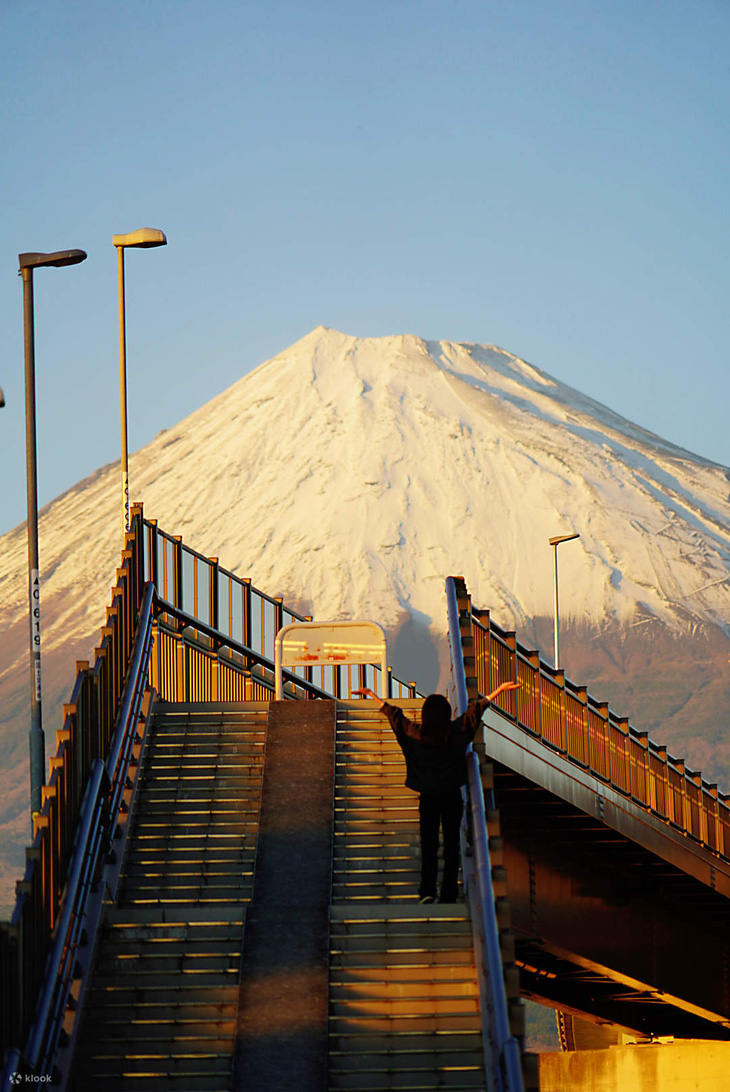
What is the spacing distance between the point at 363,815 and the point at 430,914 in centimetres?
172

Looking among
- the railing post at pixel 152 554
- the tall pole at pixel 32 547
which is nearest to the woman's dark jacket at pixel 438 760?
the tall pole at pixel 32 547

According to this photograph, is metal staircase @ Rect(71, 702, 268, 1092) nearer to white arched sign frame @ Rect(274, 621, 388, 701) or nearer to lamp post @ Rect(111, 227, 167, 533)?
white arched sign frame @ Rect(274, 621, 388, 701)

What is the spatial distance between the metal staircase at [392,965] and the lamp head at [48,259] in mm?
8303

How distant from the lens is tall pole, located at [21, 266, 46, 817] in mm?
16359

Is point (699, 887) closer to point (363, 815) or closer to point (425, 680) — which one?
point (363, 815)

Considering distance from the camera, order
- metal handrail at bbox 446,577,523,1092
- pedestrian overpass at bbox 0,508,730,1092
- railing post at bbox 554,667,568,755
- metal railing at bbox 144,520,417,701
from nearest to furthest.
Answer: metal handrail at bbox 446,577,523,1092, pedestrian overpass at bbox 0,508,730,1092, metal railing at bbox 144,520,417,701, railing post at bbox 554,667,568,755

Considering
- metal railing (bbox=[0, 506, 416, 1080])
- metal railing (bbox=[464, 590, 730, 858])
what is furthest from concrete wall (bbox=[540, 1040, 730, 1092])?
metal railing (bbox=[0, 506, 416, 1080])

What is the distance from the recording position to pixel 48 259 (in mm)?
18453

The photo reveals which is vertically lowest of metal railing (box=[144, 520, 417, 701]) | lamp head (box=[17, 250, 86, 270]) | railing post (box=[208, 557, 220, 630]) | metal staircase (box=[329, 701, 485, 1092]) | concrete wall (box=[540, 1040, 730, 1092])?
concrete wall (box=[540, 1040, 730, 1092])

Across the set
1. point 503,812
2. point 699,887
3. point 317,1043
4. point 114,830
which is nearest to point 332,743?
point 114,830

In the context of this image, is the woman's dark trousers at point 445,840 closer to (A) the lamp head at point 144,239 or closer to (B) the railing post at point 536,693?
(B) the railing post at point 536,693

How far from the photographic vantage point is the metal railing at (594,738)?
754 inches

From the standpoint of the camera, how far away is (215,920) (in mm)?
10781

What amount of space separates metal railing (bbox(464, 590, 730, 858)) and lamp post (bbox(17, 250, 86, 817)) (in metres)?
4.75
